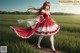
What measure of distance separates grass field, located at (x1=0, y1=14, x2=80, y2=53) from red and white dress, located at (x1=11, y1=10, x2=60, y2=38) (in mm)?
126

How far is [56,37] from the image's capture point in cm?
316

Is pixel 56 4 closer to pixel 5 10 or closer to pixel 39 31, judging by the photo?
pixel 39 31

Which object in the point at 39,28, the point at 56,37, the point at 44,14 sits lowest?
the point at 56,37

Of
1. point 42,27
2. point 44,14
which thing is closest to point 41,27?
point 42,27

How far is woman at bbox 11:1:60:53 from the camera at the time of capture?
3014mm

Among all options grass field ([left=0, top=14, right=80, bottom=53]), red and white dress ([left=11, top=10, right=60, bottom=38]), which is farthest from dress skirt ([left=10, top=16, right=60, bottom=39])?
grass field ([left=0, top=14, right=80, bottom=53])

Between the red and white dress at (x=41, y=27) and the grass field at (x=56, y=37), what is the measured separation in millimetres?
126

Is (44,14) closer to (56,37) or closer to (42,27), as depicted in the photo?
(42,27)

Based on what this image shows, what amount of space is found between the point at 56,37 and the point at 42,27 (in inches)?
10.1

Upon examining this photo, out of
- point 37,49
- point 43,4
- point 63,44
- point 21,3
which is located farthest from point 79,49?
point 21,3

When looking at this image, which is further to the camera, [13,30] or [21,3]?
[21,3]

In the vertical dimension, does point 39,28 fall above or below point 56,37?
above

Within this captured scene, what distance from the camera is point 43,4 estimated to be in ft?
10.2

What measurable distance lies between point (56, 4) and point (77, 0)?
0.90 feet
